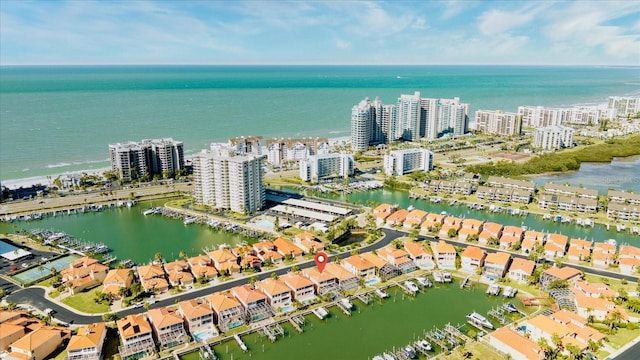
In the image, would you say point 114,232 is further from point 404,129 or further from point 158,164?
point 404,129

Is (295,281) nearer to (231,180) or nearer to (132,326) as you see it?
(132,326)

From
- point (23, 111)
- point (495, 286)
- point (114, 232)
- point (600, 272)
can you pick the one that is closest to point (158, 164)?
point (114, 232)

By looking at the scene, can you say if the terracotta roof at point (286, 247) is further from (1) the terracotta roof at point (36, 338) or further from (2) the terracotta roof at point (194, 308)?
(1) the terracotta roof at point (36, 338)

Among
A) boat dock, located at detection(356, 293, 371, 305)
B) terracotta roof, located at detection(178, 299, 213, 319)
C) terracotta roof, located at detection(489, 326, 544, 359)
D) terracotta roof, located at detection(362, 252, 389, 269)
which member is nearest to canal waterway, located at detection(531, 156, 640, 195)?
terracotta roof, located at detection(362, 252, 389, 269)

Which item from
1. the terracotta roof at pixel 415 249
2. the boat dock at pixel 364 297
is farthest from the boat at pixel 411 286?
the terracotta roof at pixel 415 249

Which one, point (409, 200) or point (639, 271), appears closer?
point (639, 271)

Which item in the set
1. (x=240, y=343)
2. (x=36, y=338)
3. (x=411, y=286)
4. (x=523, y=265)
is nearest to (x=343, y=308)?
(x=411, y=286)

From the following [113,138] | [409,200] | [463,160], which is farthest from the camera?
[113,138]
